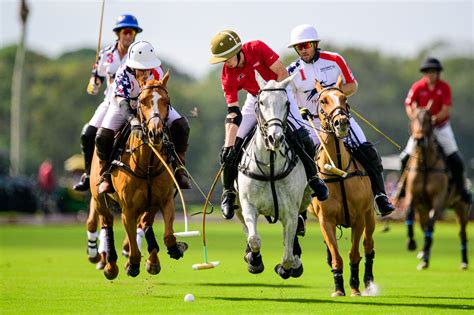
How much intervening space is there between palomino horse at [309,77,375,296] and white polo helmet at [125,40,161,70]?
2.26 metres

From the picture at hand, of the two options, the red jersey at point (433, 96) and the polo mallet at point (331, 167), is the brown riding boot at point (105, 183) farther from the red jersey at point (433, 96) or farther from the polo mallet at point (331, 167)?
the red jersey at point (433, 96)

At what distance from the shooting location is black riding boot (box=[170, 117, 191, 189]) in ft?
52.4

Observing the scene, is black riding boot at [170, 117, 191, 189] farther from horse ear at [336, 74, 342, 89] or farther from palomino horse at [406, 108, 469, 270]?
palomino horse at [406, 108, 469, 270]

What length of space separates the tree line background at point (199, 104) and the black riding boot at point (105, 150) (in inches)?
2411

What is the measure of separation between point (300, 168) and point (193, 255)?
11283 mm

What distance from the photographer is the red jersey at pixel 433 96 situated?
911 inches

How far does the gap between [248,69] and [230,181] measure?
144 centimetres

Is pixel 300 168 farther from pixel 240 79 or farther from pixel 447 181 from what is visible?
pixel 447 181

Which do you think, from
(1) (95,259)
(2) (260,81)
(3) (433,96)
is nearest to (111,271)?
(1) (95,259)

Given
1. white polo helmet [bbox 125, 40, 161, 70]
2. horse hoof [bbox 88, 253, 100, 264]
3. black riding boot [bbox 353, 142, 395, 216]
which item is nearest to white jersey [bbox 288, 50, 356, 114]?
black riding boot [bbox 353, 142, 395, 216]

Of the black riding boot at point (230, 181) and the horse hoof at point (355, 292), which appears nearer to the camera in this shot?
the black riding boot at point (230, 181)

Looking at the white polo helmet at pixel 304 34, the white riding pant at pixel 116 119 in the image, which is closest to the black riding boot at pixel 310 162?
the white polo helmet at pixel 304 34

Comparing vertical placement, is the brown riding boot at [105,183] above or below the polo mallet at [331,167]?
below

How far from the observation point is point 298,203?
1425 cm
